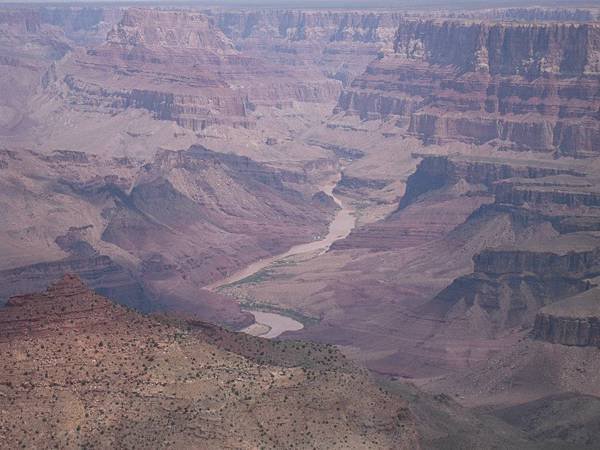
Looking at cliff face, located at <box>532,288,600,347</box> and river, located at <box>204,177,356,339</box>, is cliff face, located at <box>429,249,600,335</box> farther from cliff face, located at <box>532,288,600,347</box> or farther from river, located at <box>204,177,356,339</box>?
cliff face, located at <box>532,288,600,347</box>

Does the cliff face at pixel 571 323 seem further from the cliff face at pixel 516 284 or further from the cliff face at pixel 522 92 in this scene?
the cliff face at pixel 522 92

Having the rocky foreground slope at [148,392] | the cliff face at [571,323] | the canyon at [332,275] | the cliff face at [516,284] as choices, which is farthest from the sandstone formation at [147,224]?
the rocky foreground slope at [148,392]

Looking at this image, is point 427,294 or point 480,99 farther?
point 480,99

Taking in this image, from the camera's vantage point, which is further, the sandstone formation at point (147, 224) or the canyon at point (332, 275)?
the sandstone formation at point (147, 224)

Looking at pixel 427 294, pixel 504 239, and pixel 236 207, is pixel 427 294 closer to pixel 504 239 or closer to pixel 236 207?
pixel 504 239

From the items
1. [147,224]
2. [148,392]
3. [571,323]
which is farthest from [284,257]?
[148,392]

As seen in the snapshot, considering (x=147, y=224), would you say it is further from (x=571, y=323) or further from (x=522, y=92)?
(x=571, y=323)

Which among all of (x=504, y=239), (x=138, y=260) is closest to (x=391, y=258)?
(x=504, y=239)
